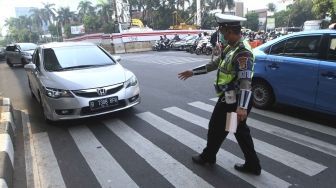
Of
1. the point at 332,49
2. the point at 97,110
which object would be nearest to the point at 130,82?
the point at 97,110

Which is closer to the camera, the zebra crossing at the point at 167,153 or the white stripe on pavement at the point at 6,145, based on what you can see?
the zebra crossing at the point at 167,153

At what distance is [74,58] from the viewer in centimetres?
666

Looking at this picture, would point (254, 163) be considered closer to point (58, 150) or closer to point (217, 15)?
point (217, 15)

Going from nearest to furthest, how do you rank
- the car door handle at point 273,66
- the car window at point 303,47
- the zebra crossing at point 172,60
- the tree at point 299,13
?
the car window at point 303,47 → the car door handle at point 273,66 → the zebra crossing at point 172,60 → the tree at point 299,13

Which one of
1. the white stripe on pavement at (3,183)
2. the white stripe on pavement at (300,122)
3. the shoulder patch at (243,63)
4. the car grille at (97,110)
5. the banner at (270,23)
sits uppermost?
the banner at (270,23)

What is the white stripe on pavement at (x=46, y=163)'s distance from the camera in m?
3.84

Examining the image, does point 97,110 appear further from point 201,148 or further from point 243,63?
point 243,63

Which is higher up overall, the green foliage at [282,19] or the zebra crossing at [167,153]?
the green foliage at [282,19]

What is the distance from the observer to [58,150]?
15.8 ft

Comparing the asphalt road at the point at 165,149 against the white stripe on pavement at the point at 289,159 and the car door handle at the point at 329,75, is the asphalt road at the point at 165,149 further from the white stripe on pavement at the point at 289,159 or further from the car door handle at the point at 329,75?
the car door handle at the point at 329,75

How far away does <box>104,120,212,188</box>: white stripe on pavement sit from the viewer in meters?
3.70

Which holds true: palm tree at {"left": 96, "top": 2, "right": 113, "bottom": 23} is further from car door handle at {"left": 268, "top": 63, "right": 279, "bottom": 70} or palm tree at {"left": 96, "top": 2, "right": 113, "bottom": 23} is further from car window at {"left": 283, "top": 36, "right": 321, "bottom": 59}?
car window at {"left": 283, "top": 36, "right": 321, "bottom": 59}

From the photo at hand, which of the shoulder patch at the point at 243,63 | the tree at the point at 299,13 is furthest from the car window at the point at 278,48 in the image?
the tree at the point at 299,13

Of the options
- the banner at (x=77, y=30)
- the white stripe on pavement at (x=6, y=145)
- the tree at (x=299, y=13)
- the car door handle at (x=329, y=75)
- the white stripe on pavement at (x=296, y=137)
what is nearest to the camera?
the white stripe on pavement at (x=6, y=145)
